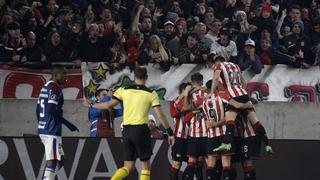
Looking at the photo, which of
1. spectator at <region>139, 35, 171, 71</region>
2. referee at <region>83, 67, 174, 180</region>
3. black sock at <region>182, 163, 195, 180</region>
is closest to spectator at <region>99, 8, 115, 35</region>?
spectator at <region>139, 35, 171, 71</region>

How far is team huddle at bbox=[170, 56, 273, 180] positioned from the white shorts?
231cm

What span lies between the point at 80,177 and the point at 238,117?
10.3 feet

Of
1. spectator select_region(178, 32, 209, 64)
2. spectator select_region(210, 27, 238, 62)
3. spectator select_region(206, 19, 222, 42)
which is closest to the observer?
spectator select_region(178, 32, 209, 64)

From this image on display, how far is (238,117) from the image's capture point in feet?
55.2

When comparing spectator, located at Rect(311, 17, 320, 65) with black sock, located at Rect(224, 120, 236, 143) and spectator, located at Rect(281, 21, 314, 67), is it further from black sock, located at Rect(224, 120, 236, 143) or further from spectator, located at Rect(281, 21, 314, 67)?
black sock, located at Rect(224, 120, 236, 143)

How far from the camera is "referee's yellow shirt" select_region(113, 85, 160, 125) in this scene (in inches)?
623

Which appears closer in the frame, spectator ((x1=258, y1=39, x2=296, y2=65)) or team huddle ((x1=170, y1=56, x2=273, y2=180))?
team huddle ((x1=170, y1=56, x2=273, y2=180))

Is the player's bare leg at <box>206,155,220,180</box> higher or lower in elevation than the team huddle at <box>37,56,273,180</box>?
lower

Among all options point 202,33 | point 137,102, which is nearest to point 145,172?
point 137,102

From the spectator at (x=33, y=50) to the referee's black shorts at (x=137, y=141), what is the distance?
4.50 m

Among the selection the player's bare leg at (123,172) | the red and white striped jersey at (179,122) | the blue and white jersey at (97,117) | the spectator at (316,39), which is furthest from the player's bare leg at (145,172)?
the spectator at (316,39)

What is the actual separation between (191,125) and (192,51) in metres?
3.26

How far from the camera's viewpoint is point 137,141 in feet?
51.9

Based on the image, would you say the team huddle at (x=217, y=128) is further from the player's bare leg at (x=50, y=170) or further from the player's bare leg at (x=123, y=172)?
the player's bare leg at (x=50, y=170)
